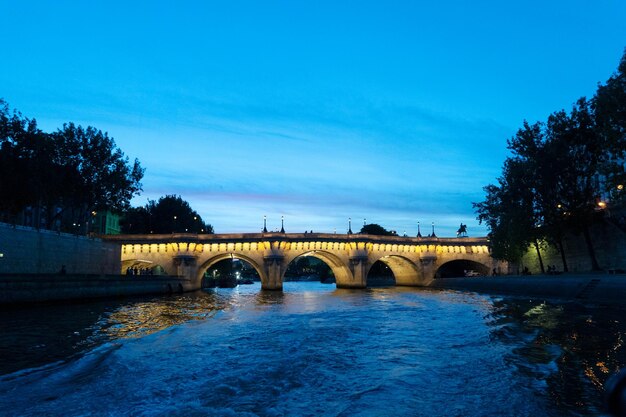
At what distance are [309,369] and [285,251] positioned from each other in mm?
62902

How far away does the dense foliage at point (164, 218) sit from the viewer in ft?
296

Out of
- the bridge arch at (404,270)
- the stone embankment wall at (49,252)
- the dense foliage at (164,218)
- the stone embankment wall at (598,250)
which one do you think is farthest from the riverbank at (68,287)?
the stone embankment wall at (598,250)

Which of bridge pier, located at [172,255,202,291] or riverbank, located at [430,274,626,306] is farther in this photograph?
bridge pier, located at [172,255,202,291]

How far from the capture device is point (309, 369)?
38.7ft

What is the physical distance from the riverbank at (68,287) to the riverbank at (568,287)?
125 feet

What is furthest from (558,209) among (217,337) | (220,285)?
(220,285)

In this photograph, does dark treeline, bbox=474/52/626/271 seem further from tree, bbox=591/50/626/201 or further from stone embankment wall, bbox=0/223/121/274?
stone embankment wall, bbox=0/223/121/274

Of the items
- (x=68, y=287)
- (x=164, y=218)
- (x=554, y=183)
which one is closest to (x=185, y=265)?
(x=164, y=218)

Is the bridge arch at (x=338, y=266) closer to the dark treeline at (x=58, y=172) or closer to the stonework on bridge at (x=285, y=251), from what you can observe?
the stonework on bridge at (x=285, y=251)

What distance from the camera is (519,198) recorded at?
5188 cm

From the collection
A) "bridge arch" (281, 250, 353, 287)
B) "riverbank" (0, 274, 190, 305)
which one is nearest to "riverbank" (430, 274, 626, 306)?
"bridge arch" (281, 250, 353, 287)

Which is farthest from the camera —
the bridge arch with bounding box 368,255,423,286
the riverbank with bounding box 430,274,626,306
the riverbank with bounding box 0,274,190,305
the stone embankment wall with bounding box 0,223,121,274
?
the bridge arch with bounding box 368,255,423,286

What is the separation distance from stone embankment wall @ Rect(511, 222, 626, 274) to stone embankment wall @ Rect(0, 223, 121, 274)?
171 ft

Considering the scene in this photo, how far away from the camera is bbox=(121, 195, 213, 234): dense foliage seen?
90.2 m
